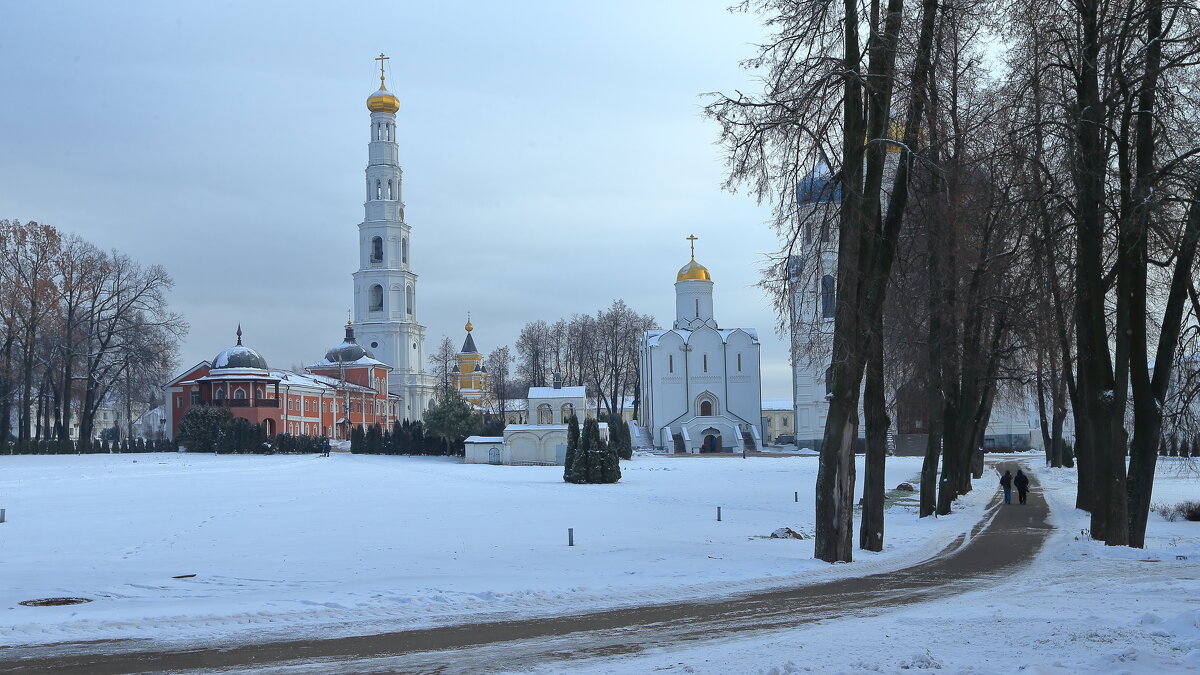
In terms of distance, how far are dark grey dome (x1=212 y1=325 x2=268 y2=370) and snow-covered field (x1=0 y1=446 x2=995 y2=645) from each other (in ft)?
126

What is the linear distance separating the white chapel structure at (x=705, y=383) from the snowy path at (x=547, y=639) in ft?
204

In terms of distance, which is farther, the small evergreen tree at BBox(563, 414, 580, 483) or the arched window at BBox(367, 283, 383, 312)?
the arched window at BBox(367, 283, 383, 312)

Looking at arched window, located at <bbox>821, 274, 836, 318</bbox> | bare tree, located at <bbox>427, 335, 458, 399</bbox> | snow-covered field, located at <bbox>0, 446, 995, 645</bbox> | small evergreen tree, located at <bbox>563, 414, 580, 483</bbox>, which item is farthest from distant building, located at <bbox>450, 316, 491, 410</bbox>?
arched window, located at <bbox>821, 274, 836, 318</bbox>

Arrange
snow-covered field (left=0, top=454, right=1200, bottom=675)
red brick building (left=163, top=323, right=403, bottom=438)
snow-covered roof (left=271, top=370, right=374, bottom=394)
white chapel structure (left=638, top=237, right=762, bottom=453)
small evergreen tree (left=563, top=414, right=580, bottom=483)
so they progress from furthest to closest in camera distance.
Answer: snow-covered roof (left=271, top=370, right=374, bottom=394), white chapel structure (left=638, top=237, right=762, bottom=453), red brick building (left=163, top=323, right=403, bottom=438), small evergreen tree (left=563, top=414, right=580, bottom=483), snow-covered field (left=0, top=454, right=1200, bottom=675)

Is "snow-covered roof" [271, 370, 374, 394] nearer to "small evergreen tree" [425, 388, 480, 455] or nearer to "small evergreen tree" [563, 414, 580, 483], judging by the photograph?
"small evergreen tree" [425, 388, 480, 455]

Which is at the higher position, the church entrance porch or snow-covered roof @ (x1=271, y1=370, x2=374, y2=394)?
snow-covered roof @ (x1=271, y1=370, x2=374, y2=394)

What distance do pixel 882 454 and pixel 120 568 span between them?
1149 cm

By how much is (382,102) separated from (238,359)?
102 ft

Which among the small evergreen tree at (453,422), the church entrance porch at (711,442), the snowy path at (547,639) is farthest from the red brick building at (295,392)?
the snowy path at (547,639)

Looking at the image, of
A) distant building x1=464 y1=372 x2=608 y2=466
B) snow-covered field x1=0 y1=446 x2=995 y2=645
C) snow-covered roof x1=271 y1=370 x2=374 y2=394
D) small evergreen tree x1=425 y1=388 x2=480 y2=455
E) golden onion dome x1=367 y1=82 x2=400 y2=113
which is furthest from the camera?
golden onion dome x1=367 y1=82 x2=400 y2=113

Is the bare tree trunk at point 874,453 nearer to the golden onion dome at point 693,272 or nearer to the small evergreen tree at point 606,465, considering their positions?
the small evergreen tree at point 606,465

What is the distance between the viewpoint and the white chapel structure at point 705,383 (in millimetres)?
76000

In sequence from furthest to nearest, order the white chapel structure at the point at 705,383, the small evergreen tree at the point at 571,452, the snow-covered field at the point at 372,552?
1. the white chapel structure at the point at 705,383
2. the small evergreen tree at the point at 571,452
3. the snow-covered field at the point at 372,552

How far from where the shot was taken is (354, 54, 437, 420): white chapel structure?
96.4 m
